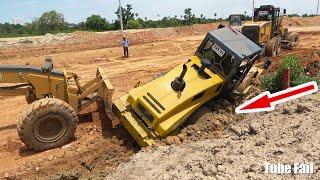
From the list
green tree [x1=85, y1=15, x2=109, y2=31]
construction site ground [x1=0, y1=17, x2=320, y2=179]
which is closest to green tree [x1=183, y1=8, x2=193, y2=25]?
green tree [x1=85, y1=15, x2=109, y2=31]

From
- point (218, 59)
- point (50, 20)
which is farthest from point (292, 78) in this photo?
point (50, 20)

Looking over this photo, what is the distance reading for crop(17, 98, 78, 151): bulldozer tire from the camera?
8.12m

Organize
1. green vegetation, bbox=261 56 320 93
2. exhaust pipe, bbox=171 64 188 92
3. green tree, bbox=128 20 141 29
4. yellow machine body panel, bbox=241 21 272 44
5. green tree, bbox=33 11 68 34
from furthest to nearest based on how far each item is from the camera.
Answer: green tree, bbox=33 11 68 34 → green tree, bbox=128 20 141 29 → yellow machine body panel, bbox=241 21 272 44 → green vegetation, bbox=261 56 320 93 → exhaust pipe, bbox=171 64 188 92

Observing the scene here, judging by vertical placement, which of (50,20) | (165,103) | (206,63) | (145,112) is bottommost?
(145,112)

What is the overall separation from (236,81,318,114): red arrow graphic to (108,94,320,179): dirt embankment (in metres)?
0.46

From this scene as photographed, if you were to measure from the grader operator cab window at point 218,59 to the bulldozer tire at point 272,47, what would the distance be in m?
11.6

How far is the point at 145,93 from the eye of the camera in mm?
8078

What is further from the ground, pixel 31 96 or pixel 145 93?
pixel 145 93

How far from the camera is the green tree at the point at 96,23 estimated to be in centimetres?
5166

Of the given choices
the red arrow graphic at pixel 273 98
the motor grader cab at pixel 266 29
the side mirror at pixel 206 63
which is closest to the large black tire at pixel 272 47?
Answer: the motor grader cab at pixel 266 29

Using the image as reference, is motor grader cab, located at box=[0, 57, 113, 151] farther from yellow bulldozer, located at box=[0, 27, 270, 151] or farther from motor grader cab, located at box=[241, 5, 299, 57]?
motor grader cab, located at box=[241, 5, 299, 57]

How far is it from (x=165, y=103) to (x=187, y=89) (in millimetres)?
582

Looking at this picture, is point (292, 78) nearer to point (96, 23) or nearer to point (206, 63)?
point (206, 63)

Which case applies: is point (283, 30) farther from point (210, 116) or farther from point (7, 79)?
point (7, 79)
